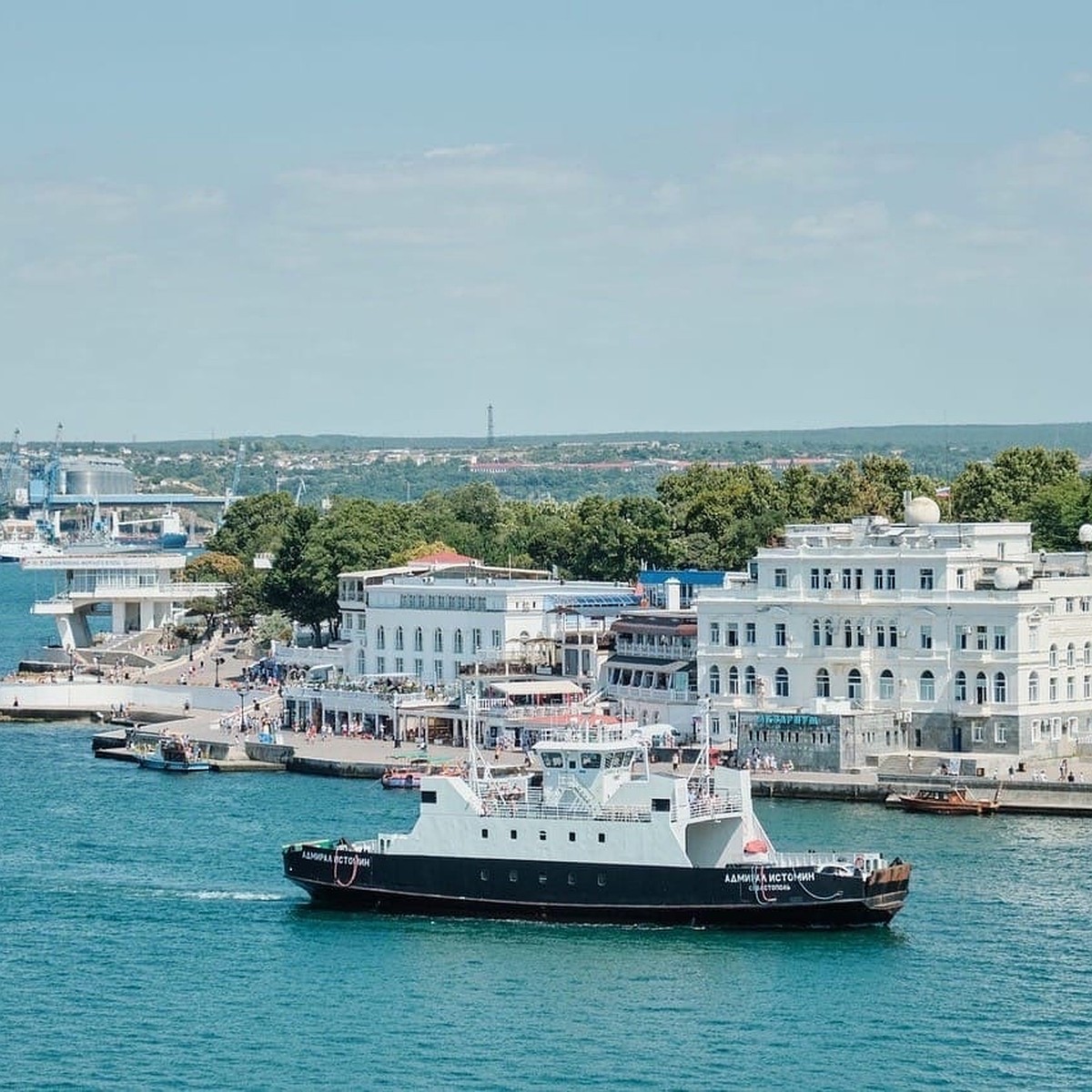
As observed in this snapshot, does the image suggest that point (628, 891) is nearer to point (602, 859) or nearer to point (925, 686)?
point (602, 859)

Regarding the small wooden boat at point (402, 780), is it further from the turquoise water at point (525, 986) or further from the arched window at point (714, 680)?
the turquoise water at point (525, 986)

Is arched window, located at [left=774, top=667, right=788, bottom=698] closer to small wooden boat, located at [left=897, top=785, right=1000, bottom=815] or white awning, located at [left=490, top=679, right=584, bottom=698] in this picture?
white awning, located at [left=490, top=679, right=584, bottom=698]

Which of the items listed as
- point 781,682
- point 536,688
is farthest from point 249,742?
point 781,682

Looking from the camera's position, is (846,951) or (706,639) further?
(706,639)

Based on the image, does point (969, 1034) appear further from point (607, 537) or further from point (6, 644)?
point (6, 644)

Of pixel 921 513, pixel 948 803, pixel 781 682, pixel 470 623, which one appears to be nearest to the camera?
pixel 948 803

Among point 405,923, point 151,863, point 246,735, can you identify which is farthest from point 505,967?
point 246,735

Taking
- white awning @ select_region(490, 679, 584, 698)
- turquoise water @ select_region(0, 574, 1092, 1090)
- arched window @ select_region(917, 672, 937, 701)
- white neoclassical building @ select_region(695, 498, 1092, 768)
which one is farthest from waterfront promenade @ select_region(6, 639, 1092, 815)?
turquoise water @ select_region(0, 574, 1092, 1090)
